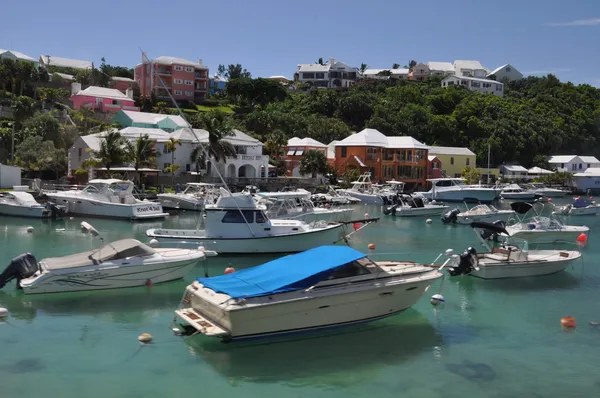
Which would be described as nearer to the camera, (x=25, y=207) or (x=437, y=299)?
(x=437, y=299)

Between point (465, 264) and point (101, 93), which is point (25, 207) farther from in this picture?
point (101, 93)

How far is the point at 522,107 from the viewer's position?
136 meters

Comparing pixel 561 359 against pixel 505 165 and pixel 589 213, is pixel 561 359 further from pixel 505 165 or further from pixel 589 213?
pixel 505 165

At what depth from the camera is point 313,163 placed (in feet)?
256

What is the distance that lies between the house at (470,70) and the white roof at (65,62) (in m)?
108

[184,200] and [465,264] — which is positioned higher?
[184,200]

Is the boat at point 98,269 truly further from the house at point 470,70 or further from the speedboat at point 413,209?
the house at point 470,70

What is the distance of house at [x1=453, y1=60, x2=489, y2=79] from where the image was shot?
7096 inches

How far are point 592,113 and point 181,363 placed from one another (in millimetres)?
153844

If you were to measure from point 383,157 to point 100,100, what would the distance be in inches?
1868

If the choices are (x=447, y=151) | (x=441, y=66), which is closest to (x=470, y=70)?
(x=441, y=66)

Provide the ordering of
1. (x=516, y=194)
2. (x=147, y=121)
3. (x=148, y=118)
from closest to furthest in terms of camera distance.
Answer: (x=516, y=194) < (x=147, y=121) < (x=148, y=118)

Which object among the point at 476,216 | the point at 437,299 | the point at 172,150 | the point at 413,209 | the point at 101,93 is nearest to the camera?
the point at 437,299

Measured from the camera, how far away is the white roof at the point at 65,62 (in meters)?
129
